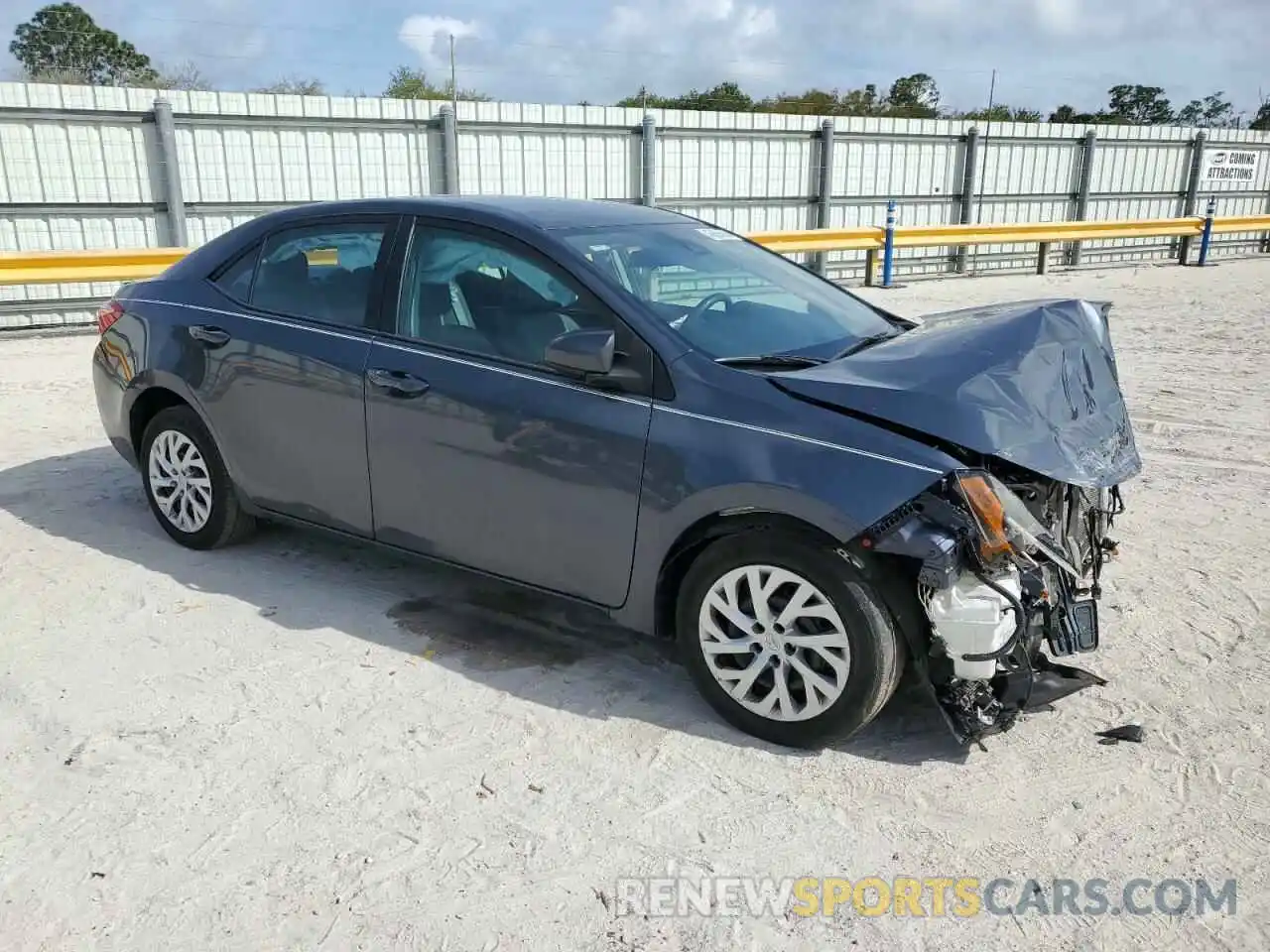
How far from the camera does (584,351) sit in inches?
138

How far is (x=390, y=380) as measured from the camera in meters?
4.10

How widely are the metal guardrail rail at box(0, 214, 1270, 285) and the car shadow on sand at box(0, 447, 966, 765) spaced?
588cm

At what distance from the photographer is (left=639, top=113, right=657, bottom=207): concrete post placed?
16172 mm

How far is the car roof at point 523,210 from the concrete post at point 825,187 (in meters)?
13.9

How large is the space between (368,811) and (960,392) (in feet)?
7.28

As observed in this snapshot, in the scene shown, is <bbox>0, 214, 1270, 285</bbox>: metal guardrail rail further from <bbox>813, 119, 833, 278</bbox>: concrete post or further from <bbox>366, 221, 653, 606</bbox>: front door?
<bbox>366, 221, 653, 606</bbox>: front door

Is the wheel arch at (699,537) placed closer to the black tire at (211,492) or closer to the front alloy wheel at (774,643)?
the front alloy wheel at (774,643)

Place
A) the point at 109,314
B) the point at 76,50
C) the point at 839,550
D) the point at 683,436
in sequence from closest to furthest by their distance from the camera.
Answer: the point at 839,550, the point at 683,436, the point at 109,314, the point at 76,50

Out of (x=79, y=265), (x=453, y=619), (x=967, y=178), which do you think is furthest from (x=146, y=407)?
(x=967, y=178)

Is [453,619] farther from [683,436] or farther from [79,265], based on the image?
[79,265]

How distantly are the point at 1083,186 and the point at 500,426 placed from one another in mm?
21055

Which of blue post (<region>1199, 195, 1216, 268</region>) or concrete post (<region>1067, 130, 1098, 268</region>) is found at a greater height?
concrete post (<region>1067, 130, 1098, 268</region>)

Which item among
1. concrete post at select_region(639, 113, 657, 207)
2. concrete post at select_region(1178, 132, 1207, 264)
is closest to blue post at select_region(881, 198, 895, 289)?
concrete post at select_region(639, 113, 657, 207)

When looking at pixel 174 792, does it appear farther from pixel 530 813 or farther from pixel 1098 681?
pixel 1098 681
